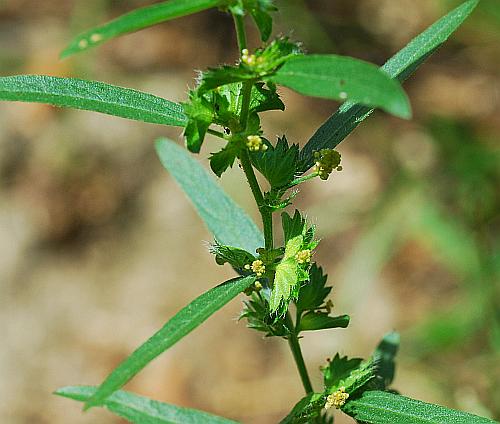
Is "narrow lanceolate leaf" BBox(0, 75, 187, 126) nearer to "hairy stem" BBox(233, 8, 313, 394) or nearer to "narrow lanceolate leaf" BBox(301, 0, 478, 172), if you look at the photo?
"hairy stem" BBox(233, 8, 313, 394)

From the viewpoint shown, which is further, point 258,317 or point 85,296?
point 85,296

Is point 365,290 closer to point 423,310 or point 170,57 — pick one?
point 423,310

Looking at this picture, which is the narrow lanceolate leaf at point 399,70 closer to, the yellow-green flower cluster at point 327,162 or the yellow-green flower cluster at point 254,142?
the yellow-green flower cluster at point 327,162

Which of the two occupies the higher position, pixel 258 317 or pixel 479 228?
pixel 479 228

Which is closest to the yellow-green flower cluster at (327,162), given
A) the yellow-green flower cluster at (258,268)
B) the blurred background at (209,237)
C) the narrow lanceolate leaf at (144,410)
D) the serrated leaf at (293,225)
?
the serrated leaf at (293,225)

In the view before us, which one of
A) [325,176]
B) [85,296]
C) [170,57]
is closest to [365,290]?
[85,296]

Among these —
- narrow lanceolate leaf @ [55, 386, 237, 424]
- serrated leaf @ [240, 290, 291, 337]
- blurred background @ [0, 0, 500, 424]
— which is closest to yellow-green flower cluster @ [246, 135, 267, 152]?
serrated leaf @ [240, 290, 291, 337]
